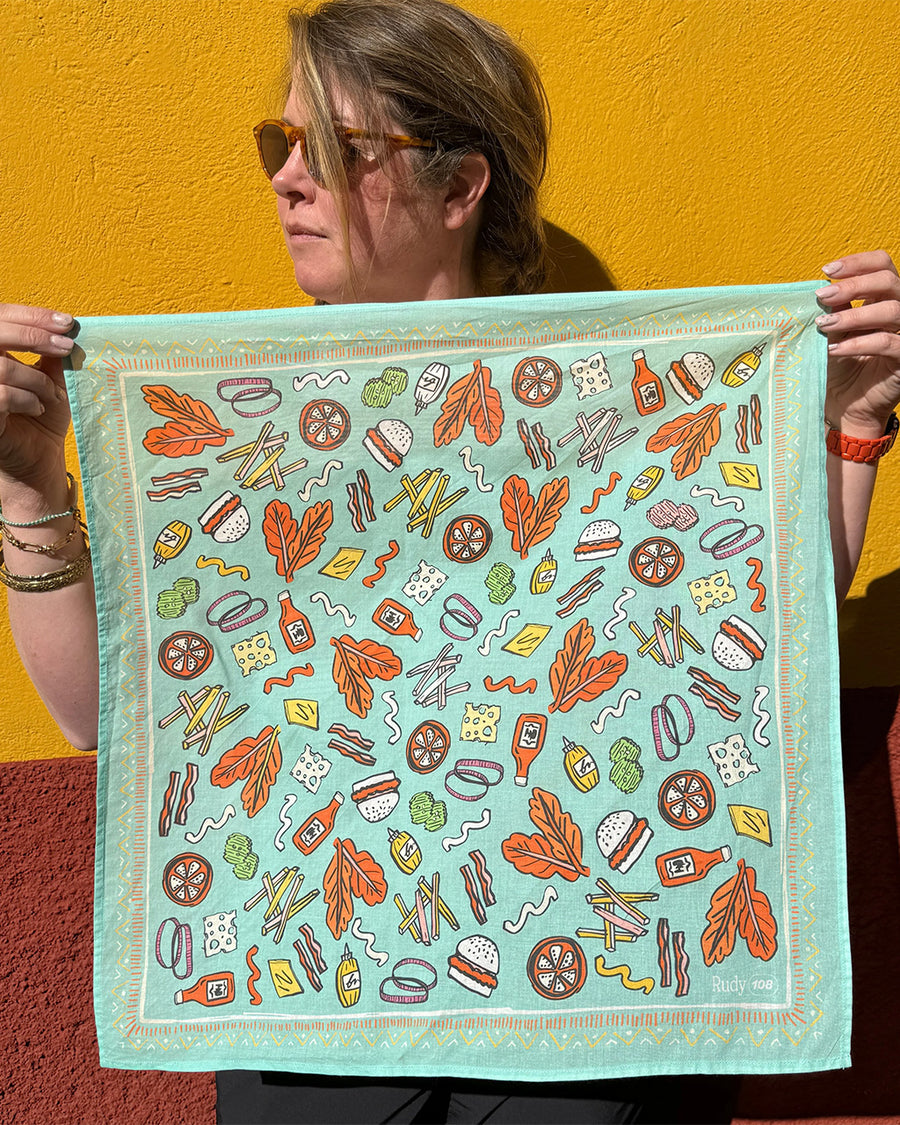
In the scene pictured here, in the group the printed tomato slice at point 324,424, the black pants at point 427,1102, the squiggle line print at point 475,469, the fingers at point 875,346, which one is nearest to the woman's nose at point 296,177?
the printed tomato slice at point 324,424

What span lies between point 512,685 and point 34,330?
0.79 m

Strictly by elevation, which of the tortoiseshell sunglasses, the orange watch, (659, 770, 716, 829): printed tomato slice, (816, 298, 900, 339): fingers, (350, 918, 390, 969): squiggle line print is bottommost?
(350, 918, 390, 969): squiggle line print

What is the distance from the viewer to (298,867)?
4.25 ft

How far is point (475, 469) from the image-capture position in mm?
1313

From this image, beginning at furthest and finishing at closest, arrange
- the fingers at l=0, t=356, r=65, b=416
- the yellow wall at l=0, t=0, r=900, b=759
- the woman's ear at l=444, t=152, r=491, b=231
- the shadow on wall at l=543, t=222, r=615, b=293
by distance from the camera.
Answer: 1. the shadow on wall at l=543, t=222, r=615, b=293
2. the yellow wall at l=0, t=0, r=900, b=759
3. the woman's ear at l=444, t=152, r=491, b=231
4. the fingers at l=0, t=356, r=65, b=416

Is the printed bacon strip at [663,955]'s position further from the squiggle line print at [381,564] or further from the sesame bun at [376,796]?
the squiggle line print at [381,564]

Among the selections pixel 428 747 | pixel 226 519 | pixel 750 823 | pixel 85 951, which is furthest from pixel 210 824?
pixel 750 823

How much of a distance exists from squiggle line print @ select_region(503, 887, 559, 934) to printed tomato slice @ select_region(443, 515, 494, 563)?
475mm

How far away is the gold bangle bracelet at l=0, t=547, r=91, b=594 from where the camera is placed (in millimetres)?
1265

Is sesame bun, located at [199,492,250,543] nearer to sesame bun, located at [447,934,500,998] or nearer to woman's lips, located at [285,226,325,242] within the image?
woman's lips, located at [285,226,325,242]

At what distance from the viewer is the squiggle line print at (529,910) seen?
1.29 metres

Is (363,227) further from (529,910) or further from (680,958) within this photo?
(680,958)

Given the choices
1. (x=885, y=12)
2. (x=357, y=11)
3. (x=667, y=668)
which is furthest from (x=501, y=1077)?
(x=885, y=12)

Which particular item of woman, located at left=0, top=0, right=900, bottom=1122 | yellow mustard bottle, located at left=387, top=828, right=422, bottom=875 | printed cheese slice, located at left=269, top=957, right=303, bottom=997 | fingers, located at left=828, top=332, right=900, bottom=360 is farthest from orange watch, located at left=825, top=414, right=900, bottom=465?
printed cheese slice, located at left=269, top=957, right=303, bottom=997
